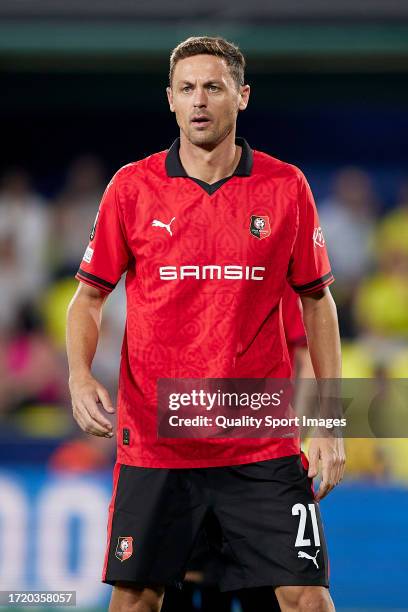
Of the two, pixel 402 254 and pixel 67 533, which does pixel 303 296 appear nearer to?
pixel 67 533

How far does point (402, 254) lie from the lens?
8.70m

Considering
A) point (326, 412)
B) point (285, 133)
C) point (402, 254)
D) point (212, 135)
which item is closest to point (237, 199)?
point (212, 135)

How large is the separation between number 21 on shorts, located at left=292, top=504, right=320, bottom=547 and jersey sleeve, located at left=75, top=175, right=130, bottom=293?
2.99 feet

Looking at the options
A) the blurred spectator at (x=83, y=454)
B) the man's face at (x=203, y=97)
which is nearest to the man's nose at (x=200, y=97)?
the man's face at (x=203, y=97)

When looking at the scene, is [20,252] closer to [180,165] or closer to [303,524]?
[180,165]

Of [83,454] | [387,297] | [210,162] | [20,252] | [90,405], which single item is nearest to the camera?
[90,405]

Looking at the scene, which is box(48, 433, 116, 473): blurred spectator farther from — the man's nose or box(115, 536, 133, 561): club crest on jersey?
the man's nose

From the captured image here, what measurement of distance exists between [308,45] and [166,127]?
199 cm

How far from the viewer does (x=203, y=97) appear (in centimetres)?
363

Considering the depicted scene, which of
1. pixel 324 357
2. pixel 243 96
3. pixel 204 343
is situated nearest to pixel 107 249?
pixel 204 343

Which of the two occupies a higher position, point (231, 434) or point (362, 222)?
point (362, 222)

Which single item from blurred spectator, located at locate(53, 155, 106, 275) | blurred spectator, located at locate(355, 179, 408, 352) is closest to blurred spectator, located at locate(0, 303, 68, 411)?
blurred spectator, located at locate(53, 155, 106, 275)

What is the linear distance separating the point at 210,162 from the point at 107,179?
638 cm

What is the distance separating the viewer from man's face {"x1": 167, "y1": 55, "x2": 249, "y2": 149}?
3646 millimetres
